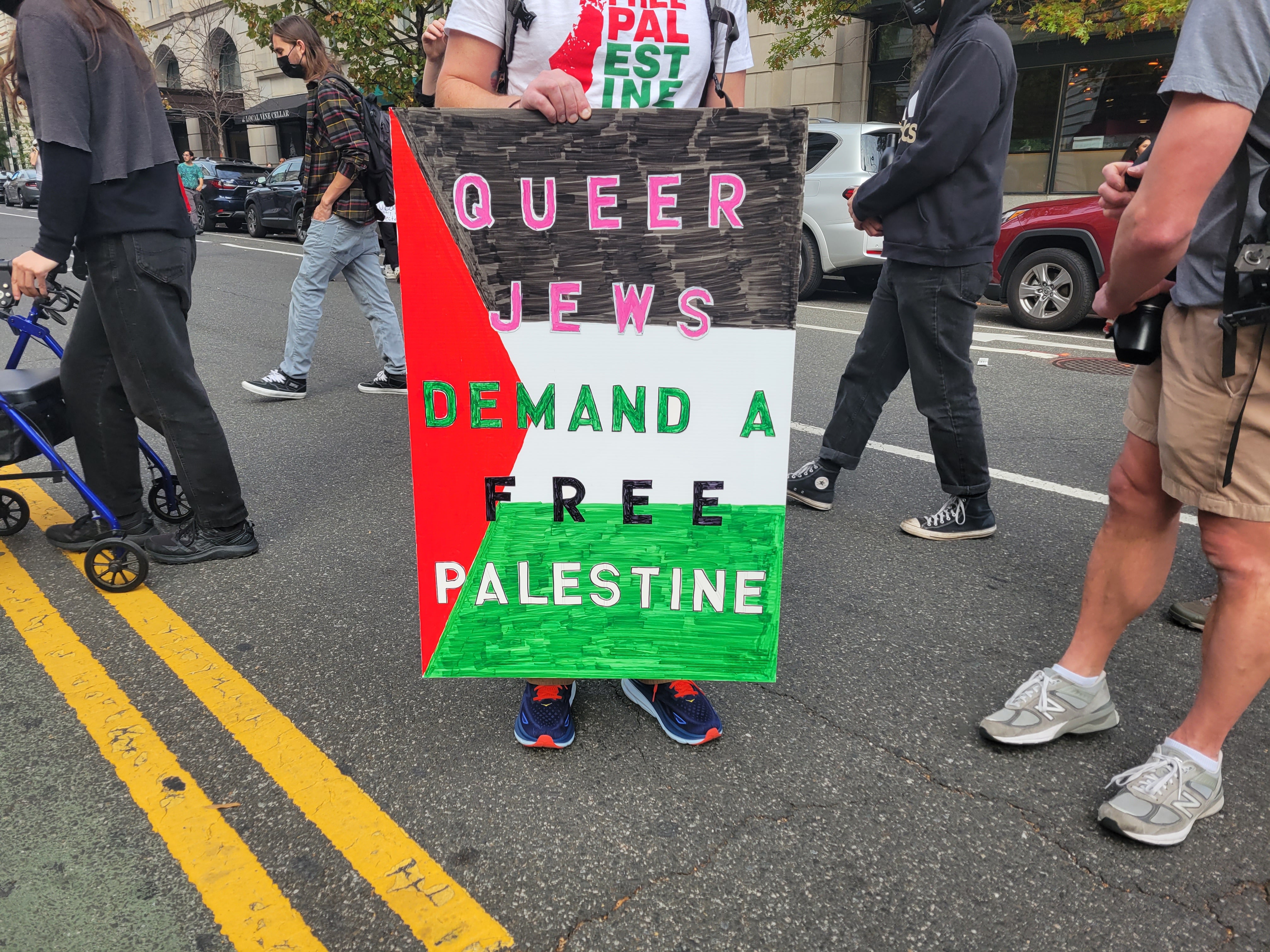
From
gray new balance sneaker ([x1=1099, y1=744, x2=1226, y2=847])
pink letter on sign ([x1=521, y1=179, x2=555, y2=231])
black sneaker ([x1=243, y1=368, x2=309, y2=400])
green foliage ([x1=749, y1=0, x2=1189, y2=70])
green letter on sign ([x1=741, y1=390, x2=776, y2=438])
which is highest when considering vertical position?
green foliage ([x1=749, y1=0, x2=1189, y2=70])

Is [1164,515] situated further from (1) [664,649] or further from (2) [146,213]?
(2) [146,213]

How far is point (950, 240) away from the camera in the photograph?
3.34m

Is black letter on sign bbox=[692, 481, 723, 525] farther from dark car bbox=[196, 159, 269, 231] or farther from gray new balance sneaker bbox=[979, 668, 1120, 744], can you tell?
dark car bbox=[196, 159, 269, 231]

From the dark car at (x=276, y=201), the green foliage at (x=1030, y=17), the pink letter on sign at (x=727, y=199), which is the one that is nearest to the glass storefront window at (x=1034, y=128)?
the green foliage at (x=1030, y=17)

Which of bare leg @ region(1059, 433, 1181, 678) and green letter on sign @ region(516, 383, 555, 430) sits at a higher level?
green letter on sign @ region(516, 383, 555, 430)

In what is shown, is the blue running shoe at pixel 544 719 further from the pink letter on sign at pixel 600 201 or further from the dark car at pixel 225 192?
the dark car at pixel 225 192

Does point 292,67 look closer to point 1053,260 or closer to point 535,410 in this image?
point 535,410

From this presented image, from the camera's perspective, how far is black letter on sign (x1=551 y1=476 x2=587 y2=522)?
2049mm

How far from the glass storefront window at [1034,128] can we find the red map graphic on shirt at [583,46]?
610 inches

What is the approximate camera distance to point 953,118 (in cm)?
315

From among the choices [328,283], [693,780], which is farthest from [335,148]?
[693,780]

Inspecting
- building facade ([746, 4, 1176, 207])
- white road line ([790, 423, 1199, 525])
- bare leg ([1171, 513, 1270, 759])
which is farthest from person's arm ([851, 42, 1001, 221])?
building facade ([746, 4, 1176, 207])

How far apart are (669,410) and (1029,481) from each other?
303 centimetres

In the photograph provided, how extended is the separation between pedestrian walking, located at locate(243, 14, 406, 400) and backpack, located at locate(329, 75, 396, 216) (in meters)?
0.02
